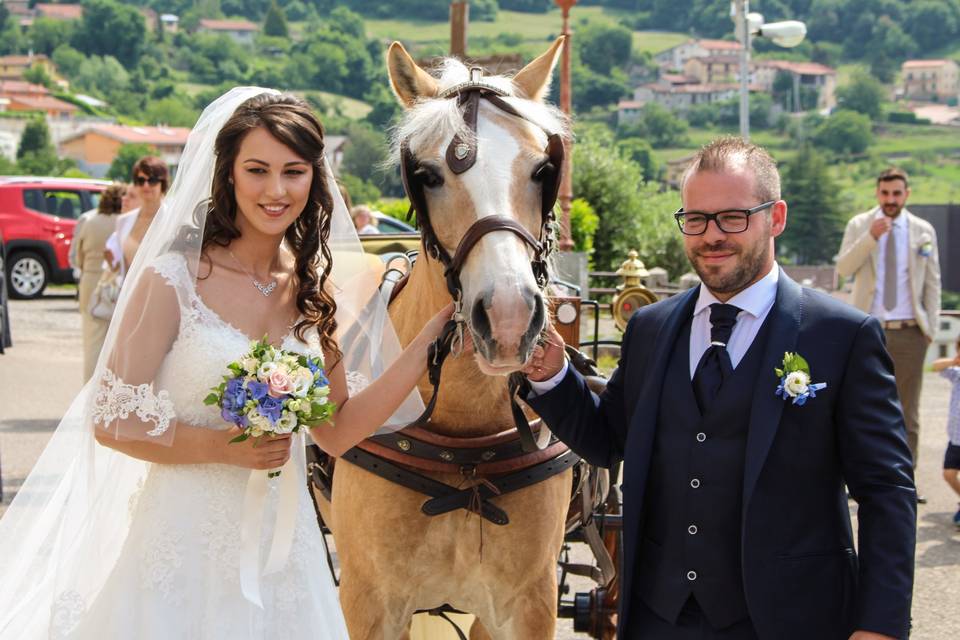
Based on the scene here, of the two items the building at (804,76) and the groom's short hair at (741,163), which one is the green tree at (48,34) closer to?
the building at (804,76)

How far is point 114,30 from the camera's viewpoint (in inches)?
6506

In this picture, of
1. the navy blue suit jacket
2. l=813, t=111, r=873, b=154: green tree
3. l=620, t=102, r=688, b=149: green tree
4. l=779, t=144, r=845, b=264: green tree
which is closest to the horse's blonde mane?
the navy blue suit jacket

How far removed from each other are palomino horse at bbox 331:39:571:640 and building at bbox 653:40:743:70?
15055cm

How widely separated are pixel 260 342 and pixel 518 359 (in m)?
0.65

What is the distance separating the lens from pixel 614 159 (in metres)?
27.9

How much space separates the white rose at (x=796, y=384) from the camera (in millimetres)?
2754

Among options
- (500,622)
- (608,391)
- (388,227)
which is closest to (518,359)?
(608,391)

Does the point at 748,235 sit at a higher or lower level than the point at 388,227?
higher

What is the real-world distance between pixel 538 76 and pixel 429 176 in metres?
0.71

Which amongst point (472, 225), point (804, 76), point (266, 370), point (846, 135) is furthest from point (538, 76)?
point (804, 76)

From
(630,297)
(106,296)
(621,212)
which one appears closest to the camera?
(630,297)

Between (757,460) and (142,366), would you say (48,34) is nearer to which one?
(142,366)

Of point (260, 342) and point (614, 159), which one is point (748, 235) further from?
point (614, 159)

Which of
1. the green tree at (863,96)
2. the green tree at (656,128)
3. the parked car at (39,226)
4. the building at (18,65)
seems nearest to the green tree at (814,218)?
the green tree at (656,128)
